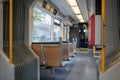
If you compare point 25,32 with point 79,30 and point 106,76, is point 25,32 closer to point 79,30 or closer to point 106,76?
point 106,76

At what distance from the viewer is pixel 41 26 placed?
29.3 ft

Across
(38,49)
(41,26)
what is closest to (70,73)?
(38,49)

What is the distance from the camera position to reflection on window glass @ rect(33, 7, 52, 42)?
7987mm

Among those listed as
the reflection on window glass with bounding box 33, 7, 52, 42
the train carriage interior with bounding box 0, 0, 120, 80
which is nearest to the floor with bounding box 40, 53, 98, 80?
the train carriage interior with bounding box 0, 0, 120, 80

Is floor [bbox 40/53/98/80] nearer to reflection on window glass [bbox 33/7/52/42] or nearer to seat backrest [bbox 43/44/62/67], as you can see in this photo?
seat backrest [bbox 43/44/62/67]

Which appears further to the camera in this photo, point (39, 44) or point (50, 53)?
point (39, 44)

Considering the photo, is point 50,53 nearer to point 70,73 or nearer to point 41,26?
point 70,73

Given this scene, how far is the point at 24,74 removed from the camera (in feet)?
14.1

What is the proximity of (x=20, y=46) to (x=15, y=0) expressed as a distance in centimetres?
121

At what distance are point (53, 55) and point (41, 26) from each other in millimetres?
3627

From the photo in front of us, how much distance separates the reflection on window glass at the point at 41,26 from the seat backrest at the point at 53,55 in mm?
2101

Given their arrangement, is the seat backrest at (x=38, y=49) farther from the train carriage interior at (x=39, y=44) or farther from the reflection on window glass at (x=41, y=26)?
the reflection on window glass at (x=41, y=26)

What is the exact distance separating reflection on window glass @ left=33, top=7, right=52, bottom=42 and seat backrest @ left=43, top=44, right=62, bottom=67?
2.10 metres

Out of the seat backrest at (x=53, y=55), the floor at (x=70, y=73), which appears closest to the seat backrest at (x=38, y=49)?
the seat backrest at (x=53, y=55)
